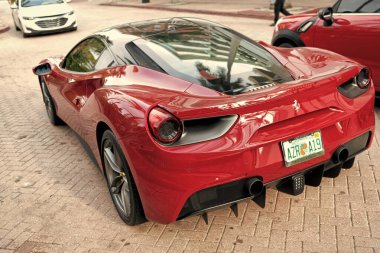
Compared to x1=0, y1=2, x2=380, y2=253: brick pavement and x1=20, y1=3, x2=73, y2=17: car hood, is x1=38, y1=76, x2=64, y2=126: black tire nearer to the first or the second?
x1=0, y1=2, x2=380, y2=253: brick pavement

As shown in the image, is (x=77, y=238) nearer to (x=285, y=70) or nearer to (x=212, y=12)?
(x=285, y=70)

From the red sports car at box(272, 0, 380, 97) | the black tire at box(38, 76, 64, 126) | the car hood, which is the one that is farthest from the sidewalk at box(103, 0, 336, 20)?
the black tire at box(38, 76, 64, 126)

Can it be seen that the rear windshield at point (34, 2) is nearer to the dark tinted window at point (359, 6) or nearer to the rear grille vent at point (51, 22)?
the rear grille vent at point (51, 22)

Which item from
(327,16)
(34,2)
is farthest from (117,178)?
(34,2)

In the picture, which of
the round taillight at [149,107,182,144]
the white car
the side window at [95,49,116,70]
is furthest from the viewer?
the white car

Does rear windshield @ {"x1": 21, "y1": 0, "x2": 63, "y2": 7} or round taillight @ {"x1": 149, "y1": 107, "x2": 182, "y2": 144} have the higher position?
round taillight @ {"x1": 149, "y1": 107, "x2": 182, "y2": 144}

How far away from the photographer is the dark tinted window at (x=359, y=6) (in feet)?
17.0

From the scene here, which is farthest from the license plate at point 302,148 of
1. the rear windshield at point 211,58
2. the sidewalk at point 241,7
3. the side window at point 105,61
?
the sidewalk at point 241,7

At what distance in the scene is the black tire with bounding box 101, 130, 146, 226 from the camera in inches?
114

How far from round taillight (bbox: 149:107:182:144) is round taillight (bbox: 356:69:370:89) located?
153 cm

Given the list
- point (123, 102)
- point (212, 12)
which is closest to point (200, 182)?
point (123, 102)

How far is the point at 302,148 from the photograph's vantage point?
2.74 m

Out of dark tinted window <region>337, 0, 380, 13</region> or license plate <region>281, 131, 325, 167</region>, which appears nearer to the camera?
license plate <region>281, 131, 325, 167</region>

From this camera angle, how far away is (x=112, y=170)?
3297mm
